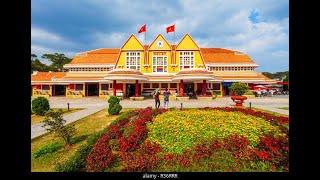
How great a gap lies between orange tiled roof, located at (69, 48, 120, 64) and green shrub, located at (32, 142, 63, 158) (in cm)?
2528

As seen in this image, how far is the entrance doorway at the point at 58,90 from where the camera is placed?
33.4m

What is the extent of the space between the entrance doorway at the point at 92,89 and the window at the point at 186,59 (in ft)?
37.1

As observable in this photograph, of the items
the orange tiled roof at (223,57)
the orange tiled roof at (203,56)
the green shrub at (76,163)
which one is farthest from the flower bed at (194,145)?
the orange tiled roof at (223,57)

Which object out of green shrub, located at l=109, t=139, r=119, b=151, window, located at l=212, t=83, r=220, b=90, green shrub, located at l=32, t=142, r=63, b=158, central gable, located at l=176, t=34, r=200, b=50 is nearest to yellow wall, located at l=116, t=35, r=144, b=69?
central gable, located at l=176, t=34, r=200, b=50

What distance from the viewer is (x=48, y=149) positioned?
7.40 meters

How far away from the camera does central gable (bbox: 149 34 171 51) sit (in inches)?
1248

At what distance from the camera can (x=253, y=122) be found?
799 cm

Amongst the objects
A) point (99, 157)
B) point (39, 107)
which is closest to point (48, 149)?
point (99, 157)

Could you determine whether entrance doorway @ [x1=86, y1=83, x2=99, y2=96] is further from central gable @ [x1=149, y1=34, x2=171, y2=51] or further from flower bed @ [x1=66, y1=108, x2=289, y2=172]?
flower bed @ [x1=66, y1=108, x2=289, y2=172]

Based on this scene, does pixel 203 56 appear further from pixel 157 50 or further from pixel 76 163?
pixel 76 163

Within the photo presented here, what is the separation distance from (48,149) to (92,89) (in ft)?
85.1
